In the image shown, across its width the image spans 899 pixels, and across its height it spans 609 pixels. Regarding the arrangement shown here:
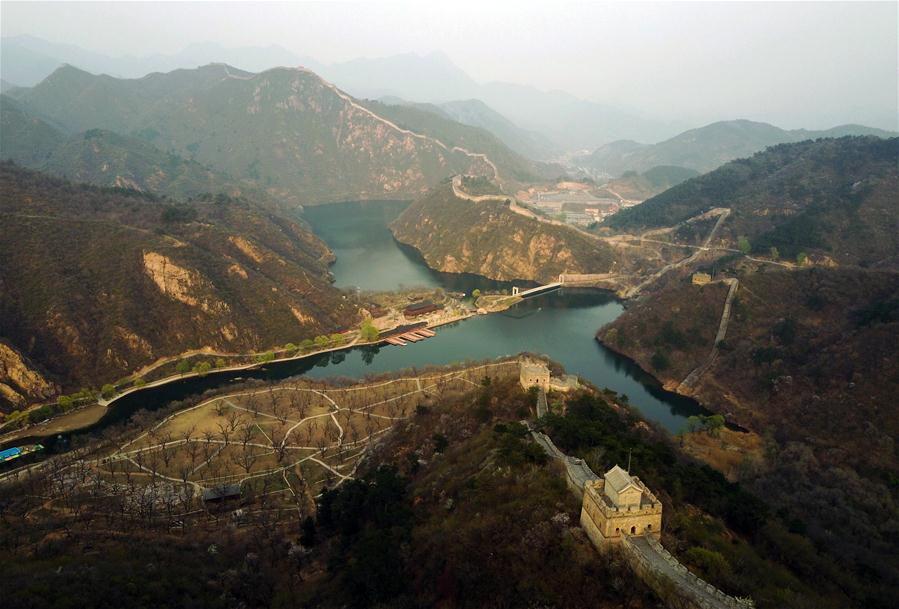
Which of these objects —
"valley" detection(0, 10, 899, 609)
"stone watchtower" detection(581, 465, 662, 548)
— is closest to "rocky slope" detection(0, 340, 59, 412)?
"valley" detection(0, 10, 899, 609)

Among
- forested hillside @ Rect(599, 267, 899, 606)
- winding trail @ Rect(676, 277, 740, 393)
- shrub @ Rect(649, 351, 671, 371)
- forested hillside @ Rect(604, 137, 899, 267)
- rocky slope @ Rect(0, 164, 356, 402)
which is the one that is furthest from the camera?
forested hillside @ Rect(604, 137, 899, 267)

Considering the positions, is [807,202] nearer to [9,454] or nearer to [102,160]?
[9,454]

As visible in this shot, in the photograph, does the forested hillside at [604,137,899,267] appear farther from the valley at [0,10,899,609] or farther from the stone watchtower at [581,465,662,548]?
the stone watchtower at [581,465,662,548]

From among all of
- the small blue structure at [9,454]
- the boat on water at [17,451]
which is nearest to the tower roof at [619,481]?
the boat on water at [17,451]

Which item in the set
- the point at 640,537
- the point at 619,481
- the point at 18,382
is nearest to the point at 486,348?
the point at 18,382

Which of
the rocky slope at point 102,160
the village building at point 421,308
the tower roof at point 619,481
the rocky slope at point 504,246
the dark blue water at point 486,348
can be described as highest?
the rocky slope at point 102,160

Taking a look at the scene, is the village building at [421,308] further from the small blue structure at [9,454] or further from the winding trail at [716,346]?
the small blue structure at [9,454]
